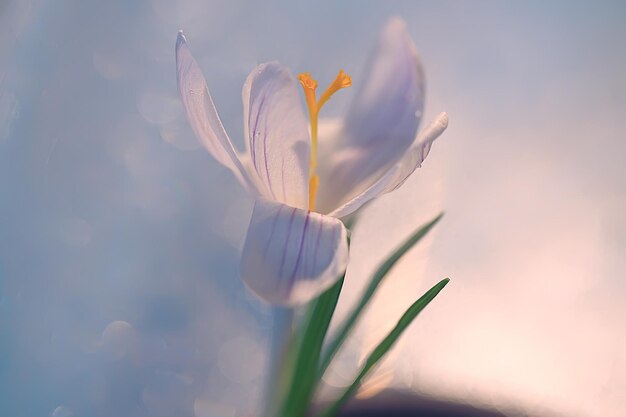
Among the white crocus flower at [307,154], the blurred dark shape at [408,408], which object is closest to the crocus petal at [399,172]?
the white crocus flower at [307,154]

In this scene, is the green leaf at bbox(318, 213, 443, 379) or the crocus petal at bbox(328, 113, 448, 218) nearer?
the crocus petal at bbox(328, 113, 448, 218)

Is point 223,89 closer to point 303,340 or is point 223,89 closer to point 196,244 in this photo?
point 196,244

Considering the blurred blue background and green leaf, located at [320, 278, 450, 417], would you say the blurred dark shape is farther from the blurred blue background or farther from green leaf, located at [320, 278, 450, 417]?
green leaf, located at [320, 278, 450, 417]

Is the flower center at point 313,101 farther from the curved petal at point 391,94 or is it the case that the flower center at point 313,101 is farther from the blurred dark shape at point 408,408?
the blurred dark shape at point 408,408

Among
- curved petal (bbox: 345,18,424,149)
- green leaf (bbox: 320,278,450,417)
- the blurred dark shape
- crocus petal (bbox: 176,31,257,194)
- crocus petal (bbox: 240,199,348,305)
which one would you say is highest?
curved petal (bbox: 345,18,424,149)

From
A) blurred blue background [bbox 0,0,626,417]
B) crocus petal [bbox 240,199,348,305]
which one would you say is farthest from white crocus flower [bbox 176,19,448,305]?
blurred blue background [bbox 0,0,626,417]
